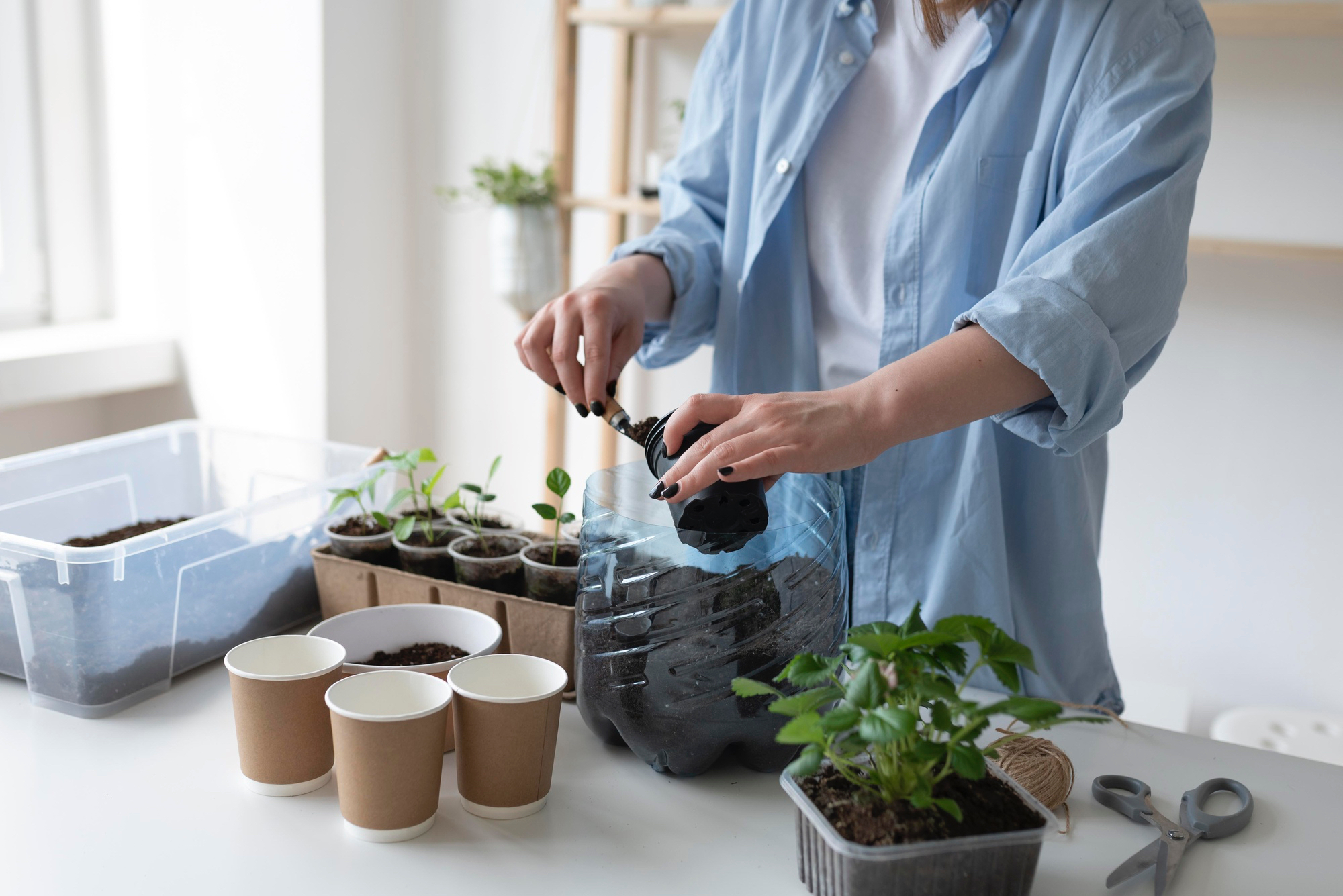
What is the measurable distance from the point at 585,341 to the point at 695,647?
0.30m

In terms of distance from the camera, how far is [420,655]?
2.67ft

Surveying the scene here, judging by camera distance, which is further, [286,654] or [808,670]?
[286,654]

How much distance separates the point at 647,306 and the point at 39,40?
5.57 ft

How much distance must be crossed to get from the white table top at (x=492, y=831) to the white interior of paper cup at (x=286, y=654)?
3.0 inches

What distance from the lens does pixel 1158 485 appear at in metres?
1.89

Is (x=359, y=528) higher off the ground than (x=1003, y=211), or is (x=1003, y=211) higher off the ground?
(x=1003, y=211)

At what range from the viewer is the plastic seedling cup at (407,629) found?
2.68 feet

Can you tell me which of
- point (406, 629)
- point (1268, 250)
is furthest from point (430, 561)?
point (1268, 250)

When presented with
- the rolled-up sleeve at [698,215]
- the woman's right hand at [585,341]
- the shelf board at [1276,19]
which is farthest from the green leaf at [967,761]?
the shelf board at [1276,19]

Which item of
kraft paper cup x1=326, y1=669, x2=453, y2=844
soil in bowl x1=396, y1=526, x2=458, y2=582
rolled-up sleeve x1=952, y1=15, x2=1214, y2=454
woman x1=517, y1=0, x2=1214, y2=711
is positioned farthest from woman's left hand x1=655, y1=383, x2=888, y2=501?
soil in bowl x1=396, y1=526, x2=458, y2=582

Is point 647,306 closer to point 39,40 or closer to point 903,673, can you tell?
point 903,673

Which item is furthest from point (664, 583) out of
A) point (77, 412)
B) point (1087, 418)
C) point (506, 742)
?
point (77, 412)

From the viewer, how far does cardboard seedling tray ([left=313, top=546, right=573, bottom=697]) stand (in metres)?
0.87

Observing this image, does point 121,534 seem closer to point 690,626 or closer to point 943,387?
point 690,626
